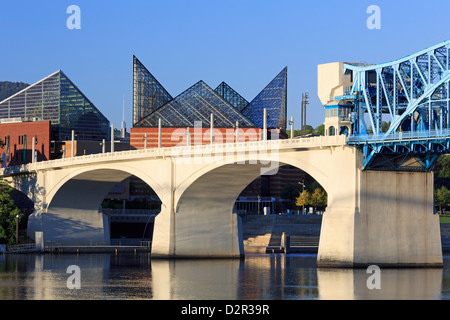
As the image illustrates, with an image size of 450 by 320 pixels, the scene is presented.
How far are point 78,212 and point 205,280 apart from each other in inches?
1982

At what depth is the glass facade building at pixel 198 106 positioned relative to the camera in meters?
180

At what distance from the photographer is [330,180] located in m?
91.1

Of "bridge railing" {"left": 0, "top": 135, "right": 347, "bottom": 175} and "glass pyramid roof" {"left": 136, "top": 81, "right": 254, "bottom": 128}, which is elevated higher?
"glass pyramid roof" {"left": 136, "top": 81, "right": 254, "bottom": 128}

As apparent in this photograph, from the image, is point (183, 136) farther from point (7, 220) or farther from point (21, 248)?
point (21, 248)

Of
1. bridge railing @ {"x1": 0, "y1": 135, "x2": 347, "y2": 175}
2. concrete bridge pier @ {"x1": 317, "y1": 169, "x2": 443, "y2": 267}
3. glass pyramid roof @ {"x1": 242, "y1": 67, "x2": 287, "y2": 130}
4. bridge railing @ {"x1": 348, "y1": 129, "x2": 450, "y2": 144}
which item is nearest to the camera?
bridge railing @ {"x1": 348, "y1": 129, "x2": 450, "y2": 144}

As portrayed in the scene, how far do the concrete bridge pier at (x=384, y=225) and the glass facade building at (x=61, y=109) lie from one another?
95.1 meters

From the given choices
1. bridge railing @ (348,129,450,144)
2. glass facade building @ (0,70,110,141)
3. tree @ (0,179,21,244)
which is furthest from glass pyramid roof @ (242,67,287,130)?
bridge railing @ (348,129,450,144)

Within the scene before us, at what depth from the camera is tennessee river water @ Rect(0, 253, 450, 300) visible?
70688mm

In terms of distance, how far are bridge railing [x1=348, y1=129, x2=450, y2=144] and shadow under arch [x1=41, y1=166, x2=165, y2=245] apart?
140 ft

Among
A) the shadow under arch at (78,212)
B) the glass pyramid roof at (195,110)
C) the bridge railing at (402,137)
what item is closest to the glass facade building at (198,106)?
the glass pyramid roof at (195,110)

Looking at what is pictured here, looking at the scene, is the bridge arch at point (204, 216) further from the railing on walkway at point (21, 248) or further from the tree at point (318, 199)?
the tree at point (318, 199)

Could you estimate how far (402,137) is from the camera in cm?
8606

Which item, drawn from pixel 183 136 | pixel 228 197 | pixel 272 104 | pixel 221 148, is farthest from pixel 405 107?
pixel 272 104

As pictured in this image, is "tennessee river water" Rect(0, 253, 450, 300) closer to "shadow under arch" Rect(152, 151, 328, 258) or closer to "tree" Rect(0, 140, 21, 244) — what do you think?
"shadow under arch" Rect(152, 151, 328, 258)
